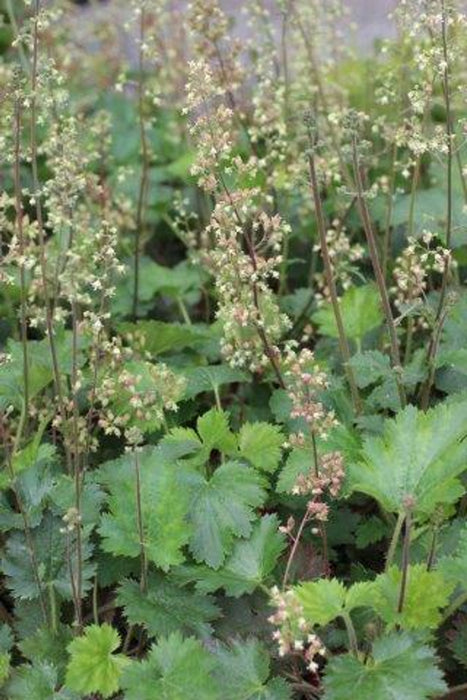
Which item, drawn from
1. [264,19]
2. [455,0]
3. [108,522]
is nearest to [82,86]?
[264,19]

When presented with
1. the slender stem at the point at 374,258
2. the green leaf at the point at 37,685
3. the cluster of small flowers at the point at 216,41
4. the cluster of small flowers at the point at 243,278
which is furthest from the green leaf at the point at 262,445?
the cluster of small flowers at the point at 216,41

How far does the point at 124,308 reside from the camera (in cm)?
348

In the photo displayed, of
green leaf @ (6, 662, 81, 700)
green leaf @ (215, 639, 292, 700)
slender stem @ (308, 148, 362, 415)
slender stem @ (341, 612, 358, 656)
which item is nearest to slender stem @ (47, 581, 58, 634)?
green leaf @ (6, 662, 81, 700)

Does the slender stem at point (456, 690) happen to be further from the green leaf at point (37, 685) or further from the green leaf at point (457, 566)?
the green leaf at point (37, 685)

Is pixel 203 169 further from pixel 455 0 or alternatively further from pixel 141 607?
pixel 141 607

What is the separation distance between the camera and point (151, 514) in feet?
7.83

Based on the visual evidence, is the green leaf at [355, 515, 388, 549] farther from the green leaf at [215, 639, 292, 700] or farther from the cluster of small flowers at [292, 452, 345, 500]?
the green leaf at [215, 639, 292, 700]

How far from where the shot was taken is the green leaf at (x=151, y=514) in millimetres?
2320

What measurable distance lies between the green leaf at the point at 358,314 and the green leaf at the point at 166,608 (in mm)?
1008

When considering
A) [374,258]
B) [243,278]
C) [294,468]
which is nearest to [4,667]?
[294,468]

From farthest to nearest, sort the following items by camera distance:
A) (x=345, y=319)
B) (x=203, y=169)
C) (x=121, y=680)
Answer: (x=345, y=319)
(x=203, y=169)
(x=121, y=680)

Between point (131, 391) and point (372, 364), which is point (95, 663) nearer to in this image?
point (131, 391)

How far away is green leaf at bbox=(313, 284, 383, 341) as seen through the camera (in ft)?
10.2

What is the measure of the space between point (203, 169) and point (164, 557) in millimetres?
855
